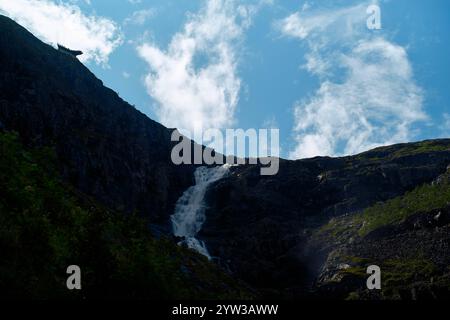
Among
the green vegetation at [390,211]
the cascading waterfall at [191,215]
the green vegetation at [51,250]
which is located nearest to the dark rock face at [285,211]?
the cascading waterfall at [191,215]

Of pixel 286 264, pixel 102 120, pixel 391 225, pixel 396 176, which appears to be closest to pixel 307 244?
pixel 286 264

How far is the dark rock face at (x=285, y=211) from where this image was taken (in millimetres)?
135625

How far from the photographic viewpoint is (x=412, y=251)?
123875mm

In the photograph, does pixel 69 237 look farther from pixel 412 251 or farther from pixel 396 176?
pixel 396 176

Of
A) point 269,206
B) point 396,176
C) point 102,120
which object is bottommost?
point 269,206

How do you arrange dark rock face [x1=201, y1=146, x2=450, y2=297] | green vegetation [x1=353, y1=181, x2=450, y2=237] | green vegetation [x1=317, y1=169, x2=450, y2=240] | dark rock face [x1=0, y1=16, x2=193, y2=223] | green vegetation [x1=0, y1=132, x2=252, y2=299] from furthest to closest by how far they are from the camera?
green vegetation [x1=317, y1=169, x2=450, y2=240], green vegetation [x1=353, y1=181, x2=450, y2=237], dark rock face [x1=0, y1=16, x2=193, y2=223], dark rock face [x1=201, y1=146, x2=450, y2=297], green vegetation [x1=0, y1=132, x2=252, y2=299]

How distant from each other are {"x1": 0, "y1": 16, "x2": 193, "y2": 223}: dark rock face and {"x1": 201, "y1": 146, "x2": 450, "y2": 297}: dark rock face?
20.7m

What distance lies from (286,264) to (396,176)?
73.1m

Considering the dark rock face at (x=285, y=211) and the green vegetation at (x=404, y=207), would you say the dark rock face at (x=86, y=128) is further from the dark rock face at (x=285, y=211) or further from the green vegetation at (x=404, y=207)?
the green vegetation at (x=404, y=207)

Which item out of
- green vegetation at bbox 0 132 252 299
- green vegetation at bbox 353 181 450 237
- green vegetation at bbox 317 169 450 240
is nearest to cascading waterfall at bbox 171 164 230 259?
green vegetation at bbox 317 169 450 240

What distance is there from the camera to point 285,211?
17500 cm

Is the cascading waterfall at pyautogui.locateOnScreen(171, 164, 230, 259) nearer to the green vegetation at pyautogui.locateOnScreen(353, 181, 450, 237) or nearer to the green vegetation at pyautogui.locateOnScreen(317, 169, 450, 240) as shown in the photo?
the green vegetation at pyautogui.locateOnScreen(317, 169, 450, 240)

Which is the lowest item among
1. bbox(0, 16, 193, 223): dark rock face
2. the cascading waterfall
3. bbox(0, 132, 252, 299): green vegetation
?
bbox(0, 132, 252, 299): green vegetation

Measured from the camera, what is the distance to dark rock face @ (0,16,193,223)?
13812cm
